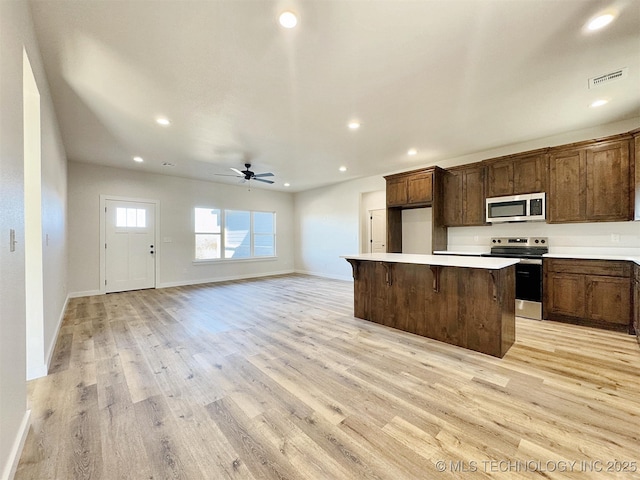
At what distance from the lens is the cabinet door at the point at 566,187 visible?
3691 millimetres

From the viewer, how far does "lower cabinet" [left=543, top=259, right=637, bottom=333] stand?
126 inches

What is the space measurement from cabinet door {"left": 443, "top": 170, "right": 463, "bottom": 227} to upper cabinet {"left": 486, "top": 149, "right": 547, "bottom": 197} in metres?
0.50

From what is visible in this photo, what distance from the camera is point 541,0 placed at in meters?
1.76

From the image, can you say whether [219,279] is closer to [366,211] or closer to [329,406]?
[366,211]

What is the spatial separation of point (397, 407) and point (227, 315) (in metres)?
2.98

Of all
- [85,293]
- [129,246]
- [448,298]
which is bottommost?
[85,293]

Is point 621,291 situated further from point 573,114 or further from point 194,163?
point 194,163

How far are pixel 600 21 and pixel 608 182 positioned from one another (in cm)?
249

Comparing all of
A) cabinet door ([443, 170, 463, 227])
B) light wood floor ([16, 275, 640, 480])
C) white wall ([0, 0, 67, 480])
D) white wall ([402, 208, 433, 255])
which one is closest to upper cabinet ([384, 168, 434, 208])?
cabinet door ([443, 170, 463, 227])

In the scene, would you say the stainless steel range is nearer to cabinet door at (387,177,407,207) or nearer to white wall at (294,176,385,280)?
cabinet door at (387,177,407,207)

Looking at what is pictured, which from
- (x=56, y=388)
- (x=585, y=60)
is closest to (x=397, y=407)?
(x=56, y=388)

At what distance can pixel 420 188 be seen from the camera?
509cm

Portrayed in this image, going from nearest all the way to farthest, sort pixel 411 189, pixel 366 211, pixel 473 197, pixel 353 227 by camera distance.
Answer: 1. pixel 473 197
2. pixel 411 189
3. pixel 353 227
4. pixel 366 211

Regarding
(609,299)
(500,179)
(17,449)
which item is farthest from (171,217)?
(609,299)
